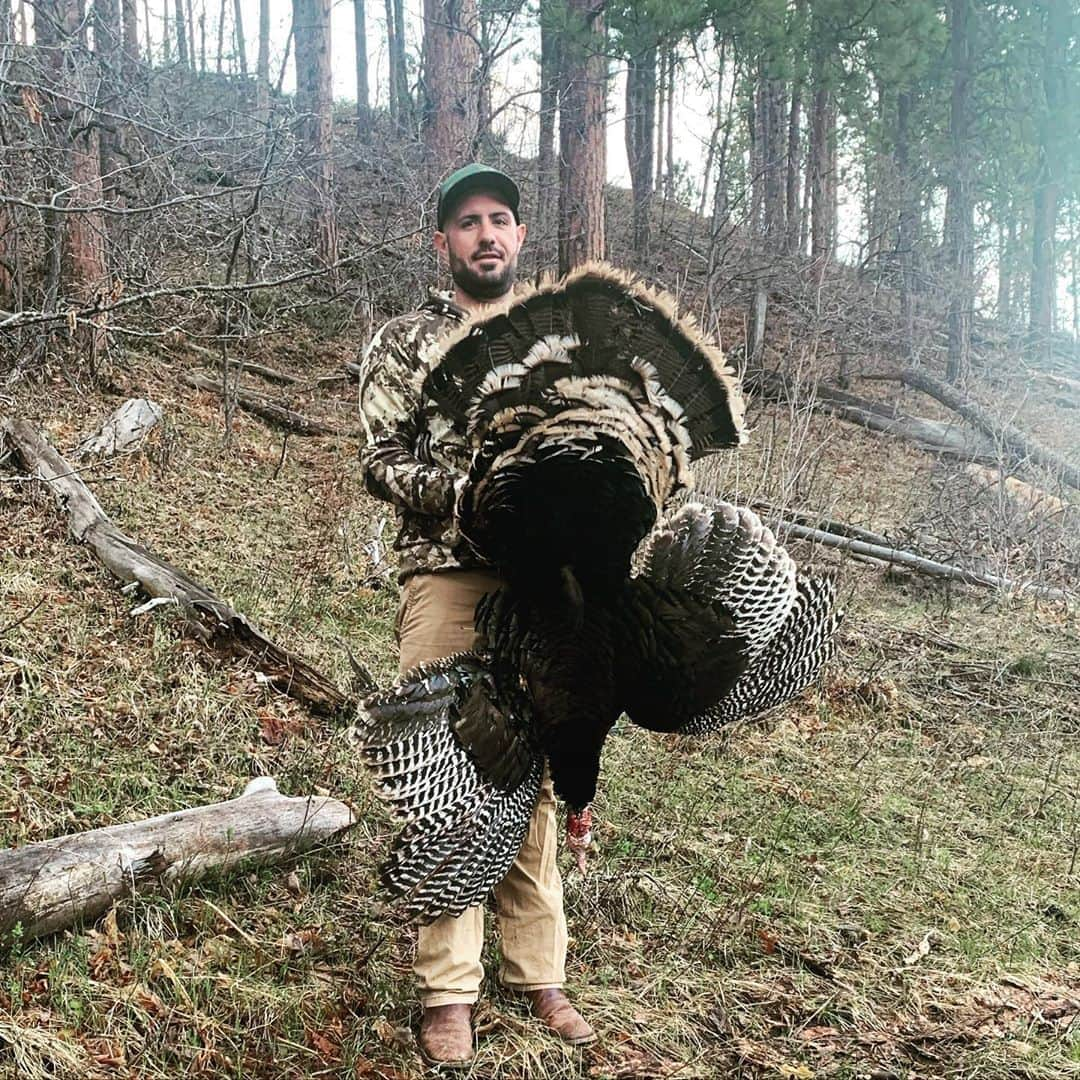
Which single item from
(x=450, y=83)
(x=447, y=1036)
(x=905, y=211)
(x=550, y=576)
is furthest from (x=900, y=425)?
(x=447, y=1036)

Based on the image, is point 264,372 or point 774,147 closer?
point 264,372

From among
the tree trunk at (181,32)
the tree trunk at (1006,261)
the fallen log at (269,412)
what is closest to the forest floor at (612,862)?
the fallen log at (269,412)

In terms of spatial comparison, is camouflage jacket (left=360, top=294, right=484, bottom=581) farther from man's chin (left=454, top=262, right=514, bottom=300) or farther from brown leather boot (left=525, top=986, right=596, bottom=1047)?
brown leather boot (left=525, top=986, right=596, bottom=1047)

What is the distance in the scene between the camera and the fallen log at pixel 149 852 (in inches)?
123

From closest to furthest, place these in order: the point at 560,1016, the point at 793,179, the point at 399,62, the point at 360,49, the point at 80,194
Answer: the point at 560,1016 → the point at 80,194 → the point at 399,62 → the point at 793,179 → the point at 360,49

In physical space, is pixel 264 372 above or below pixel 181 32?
below

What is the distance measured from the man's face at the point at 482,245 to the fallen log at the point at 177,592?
2607mm

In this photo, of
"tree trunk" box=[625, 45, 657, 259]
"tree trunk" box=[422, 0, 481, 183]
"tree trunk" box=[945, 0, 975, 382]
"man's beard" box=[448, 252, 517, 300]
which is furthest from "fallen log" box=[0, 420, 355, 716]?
"tree trunk" box=[945, 0, 975, 382]

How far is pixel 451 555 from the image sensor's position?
3162 mm

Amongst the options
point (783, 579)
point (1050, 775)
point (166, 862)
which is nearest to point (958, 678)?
point (1050, 775)

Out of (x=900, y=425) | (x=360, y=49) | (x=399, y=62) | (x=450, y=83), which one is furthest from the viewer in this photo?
(x=360, y=49)

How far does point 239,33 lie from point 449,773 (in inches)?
1088

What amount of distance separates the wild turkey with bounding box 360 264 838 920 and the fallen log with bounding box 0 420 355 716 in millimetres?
2473

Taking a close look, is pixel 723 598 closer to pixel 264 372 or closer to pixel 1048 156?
pixel 264 372
